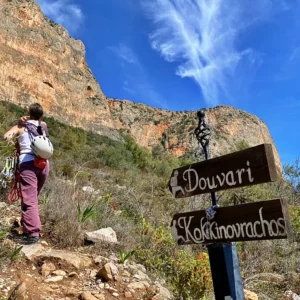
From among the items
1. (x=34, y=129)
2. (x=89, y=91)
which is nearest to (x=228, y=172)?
(x=34, y=129)

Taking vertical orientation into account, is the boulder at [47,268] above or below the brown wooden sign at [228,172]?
below

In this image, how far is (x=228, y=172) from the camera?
2230 millimetres

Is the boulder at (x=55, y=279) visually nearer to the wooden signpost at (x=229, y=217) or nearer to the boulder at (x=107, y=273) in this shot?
the boulder at (x=107, y=273)

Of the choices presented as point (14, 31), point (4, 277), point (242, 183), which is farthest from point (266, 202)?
point (14, 31)

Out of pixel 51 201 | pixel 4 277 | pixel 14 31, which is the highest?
pixel 14 31

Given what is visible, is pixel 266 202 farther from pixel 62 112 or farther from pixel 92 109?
pixel 92 109

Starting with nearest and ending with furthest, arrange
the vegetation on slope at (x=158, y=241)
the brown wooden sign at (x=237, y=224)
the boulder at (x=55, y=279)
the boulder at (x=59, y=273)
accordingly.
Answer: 1. the brown wooden sign at (x=237, y=224)
2. the boulder at (x=55, y=279)
3. the boulder at (x=59, y=273)
4. the vegetation on slope at (x=158, y=241)

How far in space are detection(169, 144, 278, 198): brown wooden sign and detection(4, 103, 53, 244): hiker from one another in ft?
5.70

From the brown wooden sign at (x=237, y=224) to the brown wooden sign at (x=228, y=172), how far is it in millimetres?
147

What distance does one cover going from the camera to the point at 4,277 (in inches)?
119

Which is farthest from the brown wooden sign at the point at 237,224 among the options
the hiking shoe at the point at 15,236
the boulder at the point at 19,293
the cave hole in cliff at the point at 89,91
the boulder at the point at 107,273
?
the cave hole in cliff at the point at 89,91

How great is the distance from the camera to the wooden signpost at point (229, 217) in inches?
77.7

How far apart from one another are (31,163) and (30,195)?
0.36m

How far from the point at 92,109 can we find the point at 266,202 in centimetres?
4247
